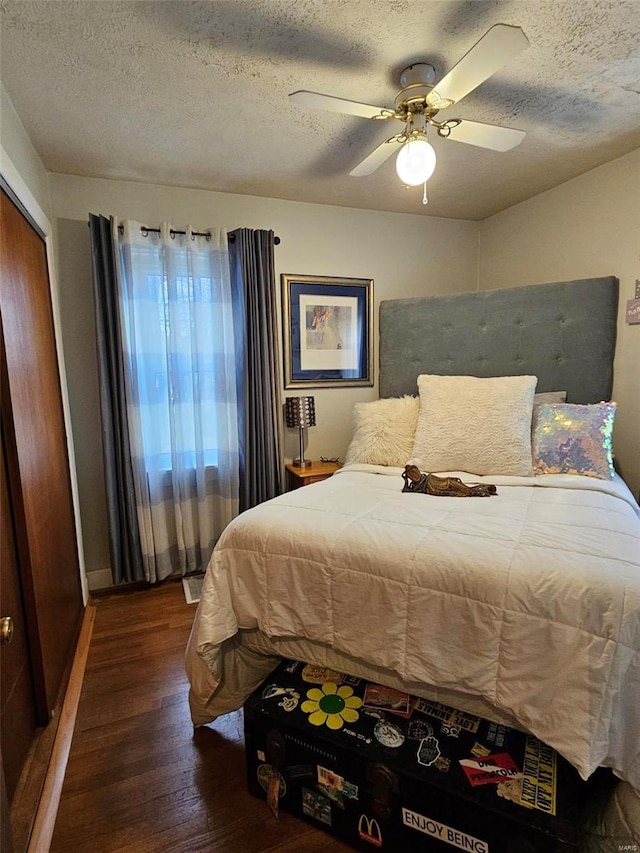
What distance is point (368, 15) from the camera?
1363 millimetres

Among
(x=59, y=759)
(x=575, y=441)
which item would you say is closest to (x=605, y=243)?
(x=575, y=441)

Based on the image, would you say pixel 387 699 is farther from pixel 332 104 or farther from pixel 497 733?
pixel 332 104

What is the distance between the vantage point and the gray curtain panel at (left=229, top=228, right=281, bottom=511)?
2799 millimetres

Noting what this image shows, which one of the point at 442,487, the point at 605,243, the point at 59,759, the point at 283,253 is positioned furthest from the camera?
the point at 283,253

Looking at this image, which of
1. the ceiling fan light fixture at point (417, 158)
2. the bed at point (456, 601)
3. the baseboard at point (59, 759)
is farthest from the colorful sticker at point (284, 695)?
the ceiling fan light fixture at point (417, 158)

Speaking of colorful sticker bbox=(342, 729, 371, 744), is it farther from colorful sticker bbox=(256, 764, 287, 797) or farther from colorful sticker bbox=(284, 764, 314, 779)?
colorful sticker bbox=(256, 764, 287, 797)

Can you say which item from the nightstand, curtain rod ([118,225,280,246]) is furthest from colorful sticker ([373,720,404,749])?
curtain rod ([118,225,280,246])

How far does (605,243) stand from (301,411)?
84.3 inches

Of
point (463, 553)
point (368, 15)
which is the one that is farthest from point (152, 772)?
point (368, 15)

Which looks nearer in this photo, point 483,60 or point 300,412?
point 483,60

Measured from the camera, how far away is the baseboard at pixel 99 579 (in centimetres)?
273

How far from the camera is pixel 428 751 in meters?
1.21

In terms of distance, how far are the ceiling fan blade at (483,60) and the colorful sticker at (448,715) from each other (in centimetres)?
195

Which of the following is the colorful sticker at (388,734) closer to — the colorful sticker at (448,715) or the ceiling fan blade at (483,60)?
the colorful sticker at (448,715)
